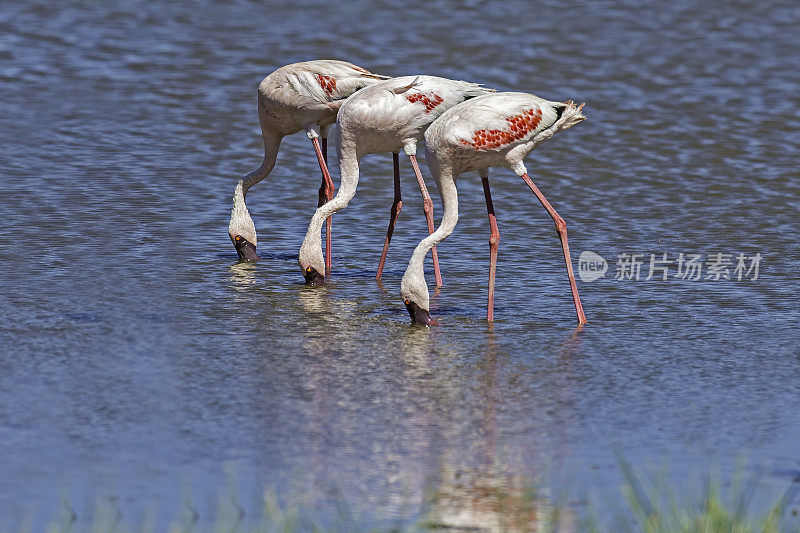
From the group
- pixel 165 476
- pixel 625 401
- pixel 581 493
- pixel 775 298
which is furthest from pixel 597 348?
pixel 165 476

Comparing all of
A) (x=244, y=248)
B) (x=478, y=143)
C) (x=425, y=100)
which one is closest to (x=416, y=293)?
(x=478, y=143)

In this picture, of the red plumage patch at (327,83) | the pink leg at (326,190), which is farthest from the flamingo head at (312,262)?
the red plumage patch at (327,83)

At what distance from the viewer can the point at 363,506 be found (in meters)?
5.48

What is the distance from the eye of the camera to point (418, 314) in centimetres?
844

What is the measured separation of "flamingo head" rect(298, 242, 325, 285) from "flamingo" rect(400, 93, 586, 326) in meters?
1.03

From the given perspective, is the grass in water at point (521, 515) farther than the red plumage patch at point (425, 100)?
No

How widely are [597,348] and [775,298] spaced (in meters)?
1.76

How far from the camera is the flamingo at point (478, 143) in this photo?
333 inches

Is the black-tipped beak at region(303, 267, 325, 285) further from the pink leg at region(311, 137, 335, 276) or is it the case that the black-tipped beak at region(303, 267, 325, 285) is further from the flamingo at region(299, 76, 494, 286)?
the pink leg at region(311, 137, 335, 276)

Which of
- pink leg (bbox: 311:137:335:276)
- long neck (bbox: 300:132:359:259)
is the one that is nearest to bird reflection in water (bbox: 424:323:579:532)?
long neck (bbox: 300:132:359:259)

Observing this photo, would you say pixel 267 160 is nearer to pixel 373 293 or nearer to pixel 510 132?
pixel 373 293

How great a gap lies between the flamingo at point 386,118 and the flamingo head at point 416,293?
48.0 inches

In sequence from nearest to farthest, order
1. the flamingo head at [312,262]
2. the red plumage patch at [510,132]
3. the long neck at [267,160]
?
the red plumage patch at [510,132] → the flamingo head at [312,262] → the long neck at [267,160]

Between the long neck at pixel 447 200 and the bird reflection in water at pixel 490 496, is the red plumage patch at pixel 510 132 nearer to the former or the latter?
the long neck at pixel 447 200
